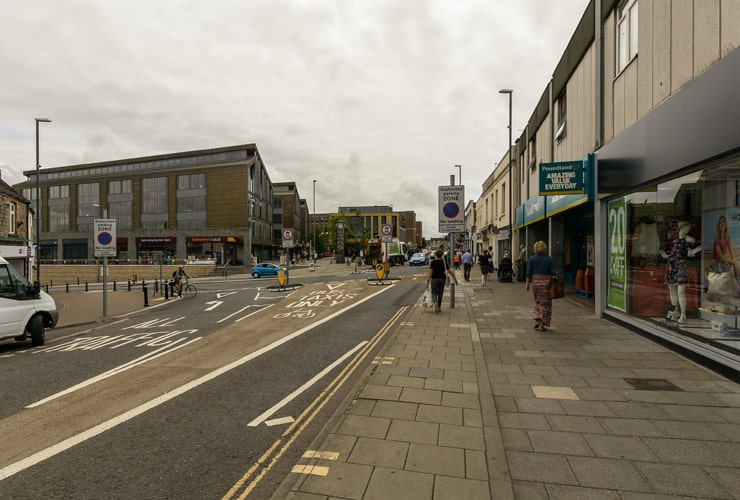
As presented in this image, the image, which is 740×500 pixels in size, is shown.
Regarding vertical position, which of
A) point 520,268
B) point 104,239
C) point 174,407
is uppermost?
point 104,239

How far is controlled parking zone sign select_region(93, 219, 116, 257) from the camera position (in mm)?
12805

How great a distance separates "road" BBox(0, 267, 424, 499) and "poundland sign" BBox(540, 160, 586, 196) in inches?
216

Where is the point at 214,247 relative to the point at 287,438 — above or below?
above

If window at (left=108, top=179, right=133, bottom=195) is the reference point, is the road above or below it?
below

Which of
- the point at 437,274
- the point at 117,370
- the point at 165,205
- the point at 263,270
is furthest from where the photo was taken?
the point at 165,205

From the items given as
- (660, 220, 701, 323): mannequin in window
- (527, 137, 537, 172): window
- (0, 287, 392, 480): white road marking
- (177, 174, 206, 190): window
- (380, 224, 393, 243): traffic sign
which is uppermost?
(177, 174, 206, 190): window

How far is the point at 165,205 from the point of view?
181 feet

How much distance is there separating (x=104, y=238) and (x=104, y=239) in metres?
0.03

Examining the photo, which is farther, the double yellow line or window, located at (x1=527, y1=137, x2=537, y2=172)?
window, located at (x1=527, y1=137, x2=537, y2=172)

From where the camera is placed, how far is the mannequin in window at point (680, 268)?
696 cm

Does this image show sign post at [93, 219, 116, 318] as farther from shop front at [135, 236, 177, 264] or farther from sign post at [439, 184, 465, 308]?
shop front at [135, 236, 177, 264]

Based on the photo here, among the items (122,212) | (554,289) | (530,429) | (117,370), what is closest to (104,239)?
(117,370)

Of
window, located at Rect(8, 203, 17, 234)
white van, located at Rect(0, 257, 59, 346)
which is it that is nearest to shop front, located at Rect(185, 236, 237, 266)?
window, located at Rect(8, 203, 17, 234)

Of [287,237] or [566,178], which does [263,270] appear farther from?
[566,178]
